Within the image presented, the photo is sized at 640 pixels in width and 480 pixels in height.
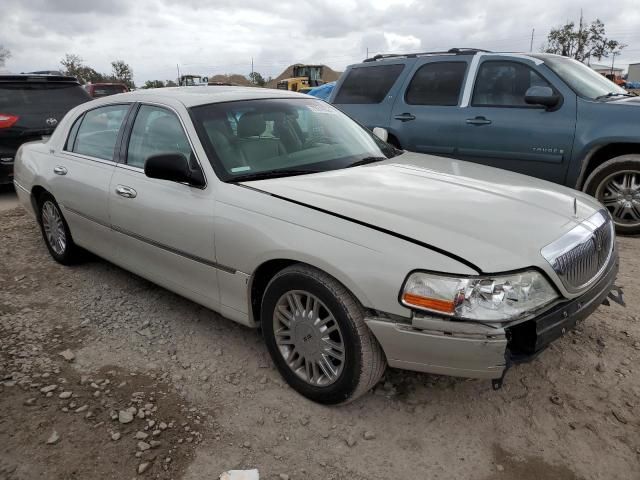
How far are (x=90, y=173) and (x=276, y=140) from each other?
159 cm

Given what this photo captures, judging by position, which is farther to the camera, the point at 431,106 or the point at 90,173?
the point at 431,106

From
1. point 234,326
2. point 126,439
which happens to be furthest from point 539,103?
point 126,439

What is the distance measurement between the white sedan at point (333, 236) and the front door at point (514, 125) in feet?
6.85

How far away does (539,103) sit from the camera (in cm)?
514

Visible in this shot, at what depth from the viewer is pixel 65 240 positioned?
448cm

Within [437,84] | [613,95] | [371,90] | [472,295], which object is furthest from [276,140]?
[613,95]

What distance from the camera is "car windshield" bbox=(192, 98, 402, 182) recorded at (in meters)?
3.04

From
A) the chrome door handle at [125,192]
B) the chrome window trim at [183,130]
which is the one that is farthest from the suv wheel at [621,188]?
the chrome door handle at [125,192]

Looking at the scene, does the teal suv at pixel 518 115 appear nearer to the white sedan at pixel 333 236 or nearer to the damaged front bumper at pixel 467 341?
the white sedan at pixel 333 236

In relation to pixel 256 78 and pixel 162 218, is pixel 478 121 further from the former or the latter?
pixel 256 78

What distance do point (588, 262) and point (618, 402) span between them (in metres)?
0.77

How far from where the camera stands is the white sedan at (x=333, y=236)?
2.16 m

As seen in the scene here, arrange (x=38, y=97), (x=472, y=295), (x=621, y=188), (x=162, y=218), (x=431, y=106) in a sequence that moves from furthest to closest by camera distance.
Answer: (x=38, y=97) → (x=431, y=106) → (x=621, y=188) → (x=162, y=218) → (x=472, y=295)

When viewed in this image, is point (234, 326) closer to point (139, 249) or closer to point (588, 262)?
point (139, 249)
